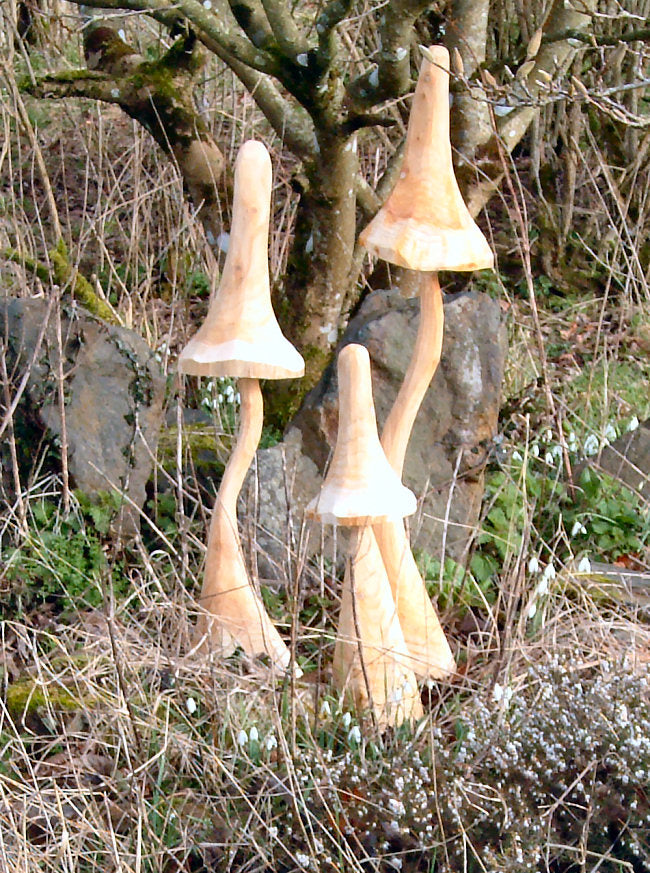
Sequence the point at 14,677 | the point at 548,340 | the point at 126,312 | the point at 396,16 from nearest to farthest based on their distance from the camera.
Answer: the point at 14,677
the point at 396,16
the point at 126,312
the point at 548,340

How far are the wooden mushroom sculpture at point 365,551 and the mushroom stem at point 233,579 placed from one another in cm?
25

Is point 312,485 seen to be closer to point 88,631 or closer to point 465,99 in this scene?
point 88,631

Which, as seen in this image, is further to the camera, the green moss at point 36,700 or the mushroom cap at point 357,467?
the green moss at point 36,700

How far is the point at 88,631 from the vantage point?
3.21 m

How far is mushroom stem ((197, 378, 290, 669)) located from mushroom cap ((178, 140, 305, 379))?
211mm

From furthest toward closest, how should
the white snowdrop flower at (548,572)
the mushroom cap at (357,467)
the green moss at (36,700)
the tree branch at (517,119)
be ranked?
1. the tree branch at (517,119)
2. the white snowdrop flower at (548,572)
3. the green moss at (36,700)
4. the mushroom cap at (357,467)

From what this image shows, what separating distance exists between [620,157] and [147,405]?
152 inches

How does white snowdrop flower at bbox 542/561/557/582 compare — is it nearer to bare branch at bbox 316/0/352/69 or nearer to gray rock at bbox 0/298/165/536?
gray rock at bbox 0/298/165/536

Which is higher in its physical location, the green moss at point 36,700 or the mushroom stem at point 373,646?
the mushroom stem at point 373,646

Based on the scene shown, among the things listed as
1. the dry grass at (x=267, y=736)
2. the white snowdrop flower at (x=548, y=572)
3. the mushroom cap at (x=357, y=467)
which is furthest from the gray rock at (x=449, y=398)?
the mushroom cap at (x=357, y=467)

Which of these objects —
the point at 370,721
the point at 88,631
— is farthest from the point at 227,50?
the point at 370,721

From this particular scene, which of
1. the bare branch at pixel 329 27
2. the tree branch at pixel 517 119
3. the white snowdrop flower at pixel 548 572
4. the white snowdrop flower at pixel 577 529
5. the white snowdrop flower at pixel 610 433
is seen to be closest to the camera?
the white snowdrop flower at pixel 548 572

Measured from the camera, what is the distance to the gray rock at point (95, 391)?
3580 millimetres

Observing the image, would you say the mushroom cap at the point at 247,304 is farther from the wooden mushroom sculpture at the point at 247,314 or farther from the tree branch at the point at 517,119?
the tree branch at the point at 517,119
